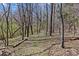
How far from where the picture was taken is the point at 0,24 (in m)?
1.28

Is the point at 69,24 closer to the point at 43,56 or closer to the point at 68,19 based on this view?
the point at 68,19

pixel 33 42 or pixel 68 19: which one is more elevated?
pixel 68 19

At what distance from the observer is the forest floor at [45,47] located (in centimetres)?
128

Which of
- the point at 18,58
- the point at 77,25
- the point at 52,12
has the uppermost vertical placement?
the point at 52,12

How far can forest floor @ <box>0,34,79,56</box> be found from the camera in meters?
1.28

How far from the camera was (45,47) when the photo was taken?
4.21 ft

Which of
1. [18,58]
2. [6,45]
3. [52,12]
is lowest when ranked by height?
[18,58]

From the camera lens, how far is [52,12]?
4.23ft

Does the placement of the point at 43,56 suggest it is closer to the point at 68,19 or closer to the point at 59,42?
the point at 59,42

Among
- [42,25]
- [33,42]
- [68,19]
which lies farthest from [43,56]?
A: [68,19]

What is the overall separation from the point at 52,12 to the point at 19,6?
283 mm

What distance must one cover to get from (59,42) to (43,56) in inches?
7.0

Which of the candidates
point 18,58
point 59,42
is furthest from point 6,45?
point 59,42

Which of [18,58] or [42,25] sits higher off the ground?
[42,25]
